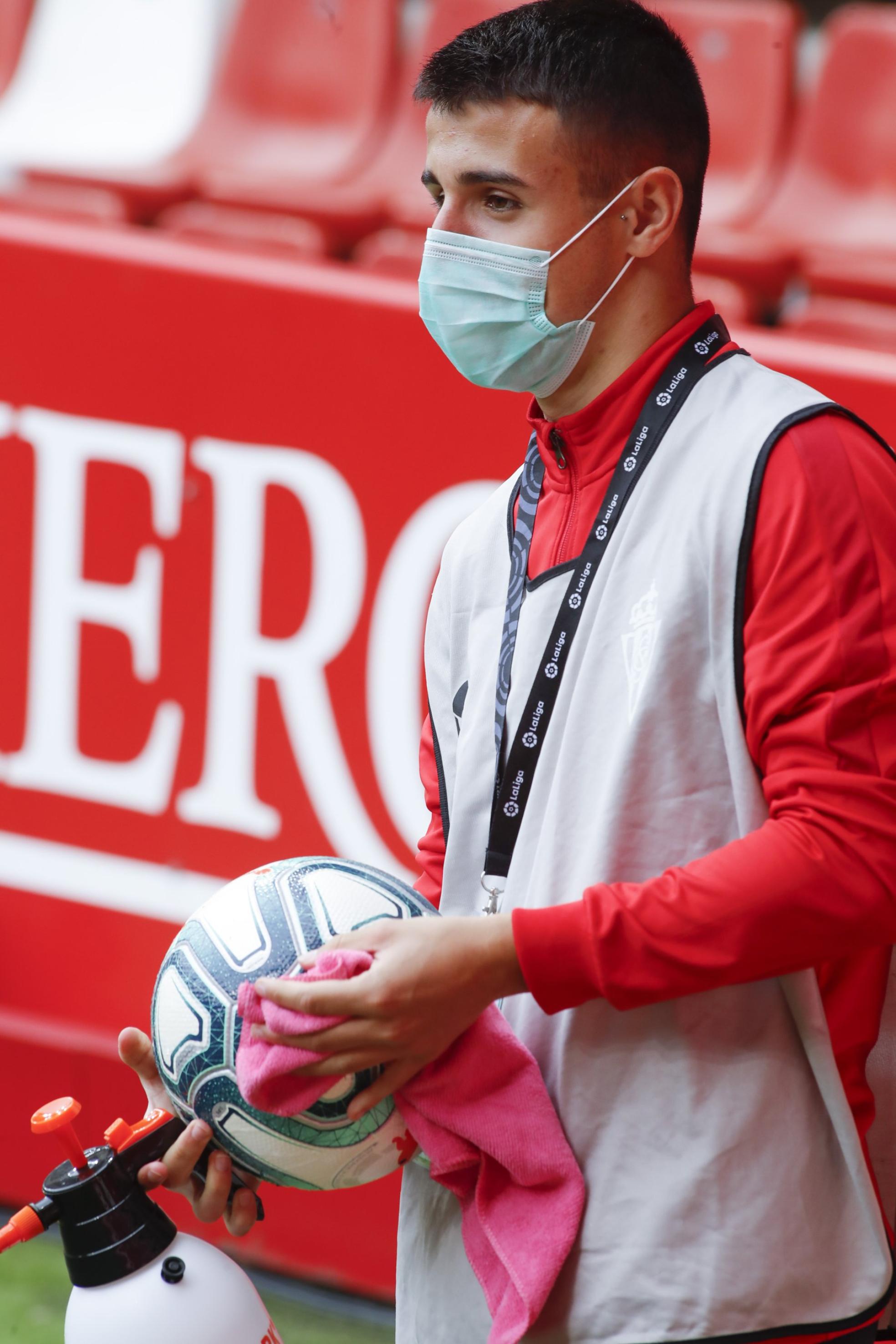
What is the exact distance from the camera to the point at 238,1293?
4.46ft

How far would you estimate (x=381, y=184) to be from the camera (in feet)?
12.3

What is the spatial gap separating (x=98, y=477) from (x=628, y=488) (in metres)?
1.59

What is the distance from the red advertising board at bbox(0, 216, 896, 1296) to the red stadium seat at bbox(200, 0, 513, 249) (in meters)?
0.94

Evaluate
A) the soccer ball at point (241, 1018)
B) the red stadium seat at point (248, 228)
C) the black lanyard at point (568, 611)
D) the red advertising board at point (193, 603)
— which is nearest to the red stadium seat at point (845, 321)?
the red advertising board at point (193, 603)

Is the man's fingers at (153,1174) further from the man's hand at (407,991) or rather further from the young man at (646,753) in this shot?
the man's hand at (407,991)

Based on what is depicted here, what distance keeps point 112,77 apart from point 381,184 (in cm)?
100

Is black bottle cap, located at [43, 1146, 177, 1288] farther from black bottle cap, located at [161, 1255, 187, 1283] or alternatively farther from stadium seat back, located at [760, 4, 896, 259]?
stadium seat back, located at [760, 4, 896, 259]

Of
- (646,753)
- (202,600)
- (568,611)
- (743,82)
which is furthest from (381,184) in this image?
(646,753)

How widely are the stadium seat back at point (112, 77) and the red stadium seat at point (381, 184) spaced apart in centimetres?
42

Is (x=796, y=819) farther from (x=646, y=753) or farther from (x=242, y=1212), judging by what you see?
(x=242, y=1212)

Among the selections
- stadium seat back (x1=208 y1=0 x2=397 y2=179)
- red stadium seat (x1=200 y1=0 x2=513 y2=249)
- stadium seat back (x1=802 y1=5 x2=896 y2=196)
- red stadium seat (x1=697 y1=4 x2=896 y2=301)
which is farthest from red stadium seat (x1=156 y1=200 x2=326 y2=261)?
stadium seat back (x1=802 y1=5 x2=896 y2=196)

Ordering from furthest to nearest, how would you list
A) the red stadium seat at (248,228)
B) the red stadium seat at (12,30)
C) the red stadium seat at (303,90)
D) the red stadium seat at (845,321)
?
the red stadium seat at (12,30), the red stadium seat at (303,90), the red stadium seat at (248,228), the red stadium seat at (845,321)

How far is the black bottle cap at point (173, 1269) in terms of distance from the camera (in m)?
1.33

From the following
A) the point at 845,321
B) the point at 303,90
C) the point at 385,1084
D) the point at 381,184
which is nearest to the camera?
the point at 385,1084
